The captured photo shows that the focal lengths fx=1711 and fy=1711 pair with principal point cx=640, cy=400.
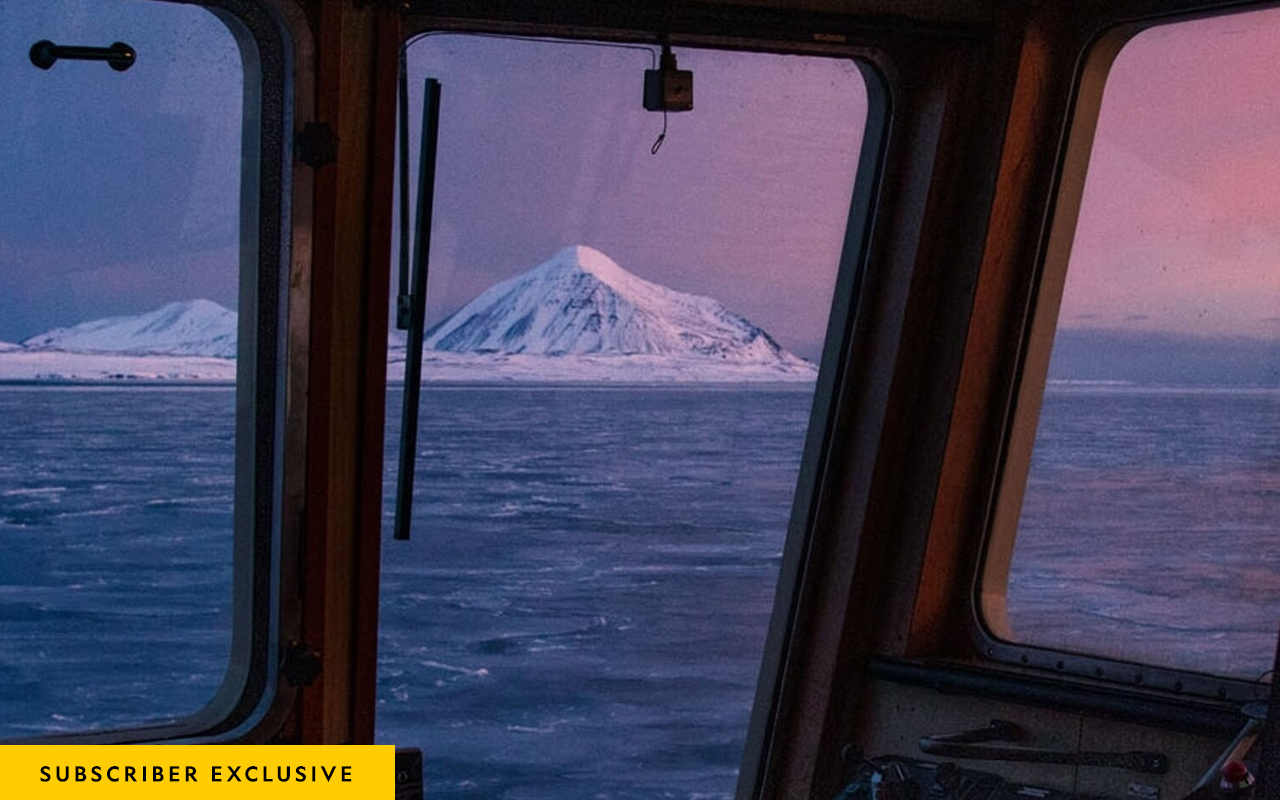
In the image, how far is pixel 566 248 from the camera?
3.40 meters

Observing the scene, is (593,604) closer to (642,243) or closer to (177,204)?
(642,243)

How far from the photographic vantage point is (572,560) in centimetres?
362

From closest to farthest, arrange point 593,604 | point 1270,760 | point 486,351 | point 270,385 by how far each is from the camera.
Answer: point 1270,760 < point 270,385 < point 486,351 < point 593,604

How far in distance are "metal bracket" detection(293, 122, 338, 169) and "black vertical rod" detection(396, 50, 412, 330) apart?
0.51ft

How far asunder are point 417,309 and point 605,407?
0.54 meters

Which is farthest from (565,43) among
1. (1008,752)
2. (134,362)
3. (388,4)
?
(1008,752)

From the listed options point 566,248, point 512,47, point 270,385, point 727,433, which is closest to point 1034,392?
point 727,433

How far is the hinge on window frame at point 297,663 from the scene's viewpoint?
3.12 m

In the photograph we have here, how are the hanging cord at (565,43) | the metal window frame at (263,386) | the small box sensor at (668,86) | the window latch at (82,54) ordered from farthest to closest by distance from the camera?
the small box sensor at (668,86) → the hanging cord at (565,43) → the metal window frame at (263,386) → the window latch at (82,54)

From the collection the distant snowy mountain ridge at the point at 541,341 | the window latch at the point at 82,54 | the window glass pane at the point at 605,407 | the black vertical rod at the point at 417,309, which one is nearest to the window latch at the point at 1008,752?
the window glass pane at the point at 605,407

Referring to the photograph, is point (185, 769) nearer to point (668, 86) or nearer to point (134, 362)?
point (134, 362)

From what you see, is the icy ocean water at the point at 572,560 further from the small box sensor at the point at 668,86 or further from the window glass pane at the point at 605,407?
the small box sensor at the point at 668,86

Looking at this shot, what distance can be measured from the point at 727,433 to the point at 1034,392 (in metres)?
0.65

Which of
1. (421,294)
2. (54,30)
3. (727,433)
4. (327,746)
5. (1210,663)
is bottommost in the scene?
(327,746)
